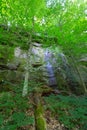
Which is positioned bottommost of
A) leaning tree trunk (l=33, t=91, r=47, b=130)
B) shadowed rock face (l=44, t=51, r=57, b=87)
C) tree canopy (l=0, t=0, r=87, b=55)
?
leaning tree trunk (l=33, t=91, r=47, b=130)

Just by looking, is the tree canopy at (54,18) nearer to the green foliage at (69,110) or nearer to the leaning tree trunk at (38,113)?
the leaning tree trunk at (38,113)

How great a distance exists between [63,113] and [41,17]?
16.3ft

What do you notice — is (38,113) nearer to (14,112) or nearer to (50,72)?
(14,112)

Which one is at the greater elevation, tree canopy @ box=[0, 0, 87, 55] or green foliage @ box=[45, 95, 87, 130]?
tree canopy @ box=[0, 0, 87, 55]

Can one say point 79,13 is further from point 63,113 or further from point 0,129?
point 0,129

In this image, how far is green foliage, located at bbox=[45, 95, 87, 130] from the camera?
7426mm

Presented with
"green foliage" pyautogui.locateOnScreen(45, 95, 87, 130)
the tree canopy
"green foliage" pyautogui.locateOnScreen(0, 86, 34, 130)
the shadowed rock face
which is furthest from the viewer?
the shadowed rock face

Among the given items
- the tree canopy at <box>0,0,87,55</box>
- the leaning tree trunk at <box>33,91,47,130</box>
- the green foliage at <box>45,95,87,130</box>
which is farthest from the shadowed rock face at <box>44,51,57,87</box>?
the green foliage at <box>45,95,87,130</box>

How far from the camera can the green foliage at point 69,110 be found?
743 centimetres

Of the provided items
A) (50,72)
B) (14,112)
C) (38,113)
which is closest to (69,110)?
(38,113)

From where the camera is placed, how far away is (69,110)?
8.28 meters

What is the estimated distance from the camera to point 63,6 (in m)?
11.0

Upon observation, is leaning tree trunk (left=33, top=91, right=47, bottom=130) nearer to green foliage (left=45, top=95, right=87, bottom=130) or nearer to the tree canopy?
green foliage (left=45, top=95, right=87, bottom=130)

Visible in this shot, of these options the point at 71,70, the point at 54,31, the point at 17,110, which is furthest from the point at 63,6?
the point at 17,110
